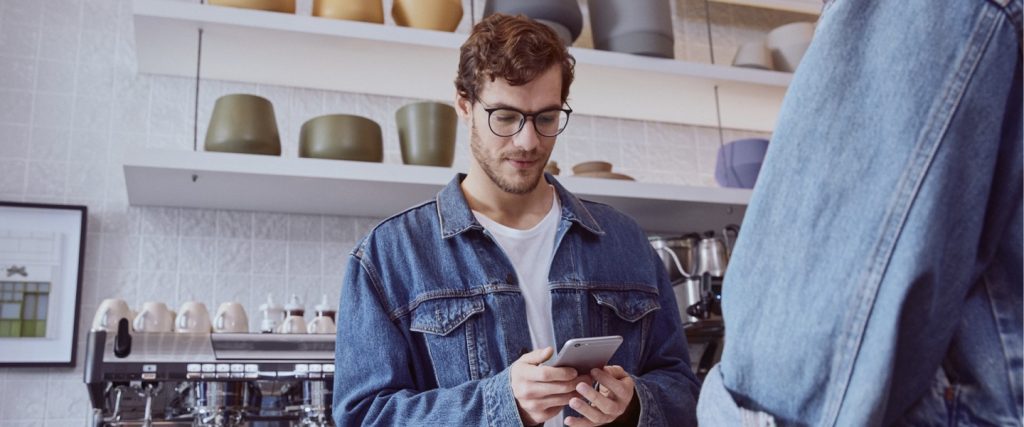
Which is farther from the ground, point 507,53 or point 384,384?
point 507,53

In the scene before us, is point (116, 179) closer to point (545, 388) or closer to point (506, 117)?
point (506, 117)

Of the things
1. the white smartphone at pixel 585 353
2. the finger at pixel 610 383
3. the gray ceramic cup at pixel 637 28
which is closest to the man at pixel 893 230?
the white smartphone at pixel 585 353

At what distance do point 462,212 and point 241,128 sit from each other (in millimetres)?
1046

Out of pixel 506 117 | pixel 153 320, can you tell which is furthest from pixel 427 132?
pixel 506 117

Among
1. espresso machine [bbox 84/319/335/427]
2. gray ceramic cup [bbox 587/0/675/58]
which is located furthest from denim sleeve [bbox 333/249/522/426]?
gray ceramic cup [bbox 587/0/675/58]

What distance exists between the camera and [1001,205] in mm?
589

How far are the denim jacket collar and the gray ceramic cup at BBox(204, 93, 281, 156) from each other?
0.89 meters

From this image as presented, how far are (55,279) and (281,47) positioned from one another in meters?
0.87

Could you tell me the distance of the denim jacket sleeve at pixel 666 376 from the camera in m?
1.39

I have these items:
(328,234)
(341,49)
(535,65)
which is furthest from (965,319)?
(328,234)

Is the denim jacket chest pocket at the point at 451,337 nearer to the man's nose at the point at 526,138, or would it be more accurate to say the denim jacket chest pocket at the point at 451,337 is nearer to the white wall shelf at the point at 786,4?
the man's nose at the point at 526,138

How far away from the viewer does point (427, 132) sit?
2.54 meters

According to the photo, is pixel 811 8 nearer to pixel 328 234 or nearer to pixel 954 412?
pixel 328 234

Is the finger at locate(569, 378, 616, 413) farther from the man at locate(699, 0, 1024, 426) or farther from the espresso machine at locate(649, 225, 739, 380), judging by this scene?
the espresso machine at locate(649, 225, 739, 380)
